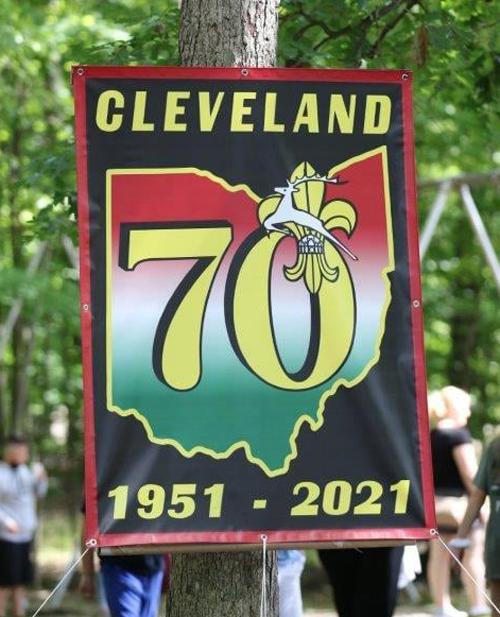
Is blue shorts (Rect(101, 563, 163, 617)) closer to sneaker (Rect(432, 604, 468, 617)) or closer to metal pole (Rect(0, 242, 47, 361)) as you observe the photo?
sneaker (Rect(432, 604, 468, 617))

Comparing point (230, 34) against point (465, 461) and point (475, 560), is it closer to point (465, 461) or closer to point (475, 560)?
point (465, 461)

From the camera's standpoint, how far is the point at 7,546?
12.8 metres

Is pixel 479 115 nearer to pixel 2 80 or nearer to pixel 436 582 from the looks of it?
pixel 436 582

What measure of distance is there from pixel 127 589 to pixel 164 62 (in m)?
2.95

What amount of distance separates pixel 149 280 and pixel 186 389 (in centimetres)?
45

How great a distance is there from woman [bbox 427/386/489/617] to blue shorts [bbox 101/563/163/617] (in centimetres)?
348

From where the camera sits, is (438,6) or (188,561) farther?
(438,6)

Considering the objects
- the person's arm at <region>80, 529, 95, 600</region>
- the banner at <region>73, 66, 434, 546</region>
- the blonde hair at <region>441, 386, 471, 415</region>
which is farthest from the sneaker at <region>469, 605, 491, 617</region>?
the banner at <region>73, 66, 434, 546</region>

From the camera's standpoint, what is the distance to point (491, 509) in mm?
8008

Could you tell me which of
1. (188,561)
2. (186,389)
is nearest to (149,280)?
(186,389)

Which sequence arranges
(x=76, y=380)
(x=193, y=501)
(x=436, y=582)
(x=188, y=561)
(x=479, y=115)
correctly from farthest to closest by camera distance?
1. (x=76, y=380)
2. (x=436, y=582)
3. (x=479, y=115)
4. (x=188, y=561)
5. (x=193, y=501)

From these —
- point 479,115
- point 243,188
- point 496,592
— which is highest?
point 479,115

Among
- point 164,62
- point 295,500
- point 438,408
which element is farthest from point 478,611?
point 295,500

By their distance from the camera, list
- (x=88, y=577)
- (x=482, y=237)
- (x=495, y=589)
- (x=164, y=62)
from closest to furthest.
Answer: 1. (x=164, y=62)
2. (x=495, y=589)
3. (x=88, y=577)
4. (x=482, y=237)
